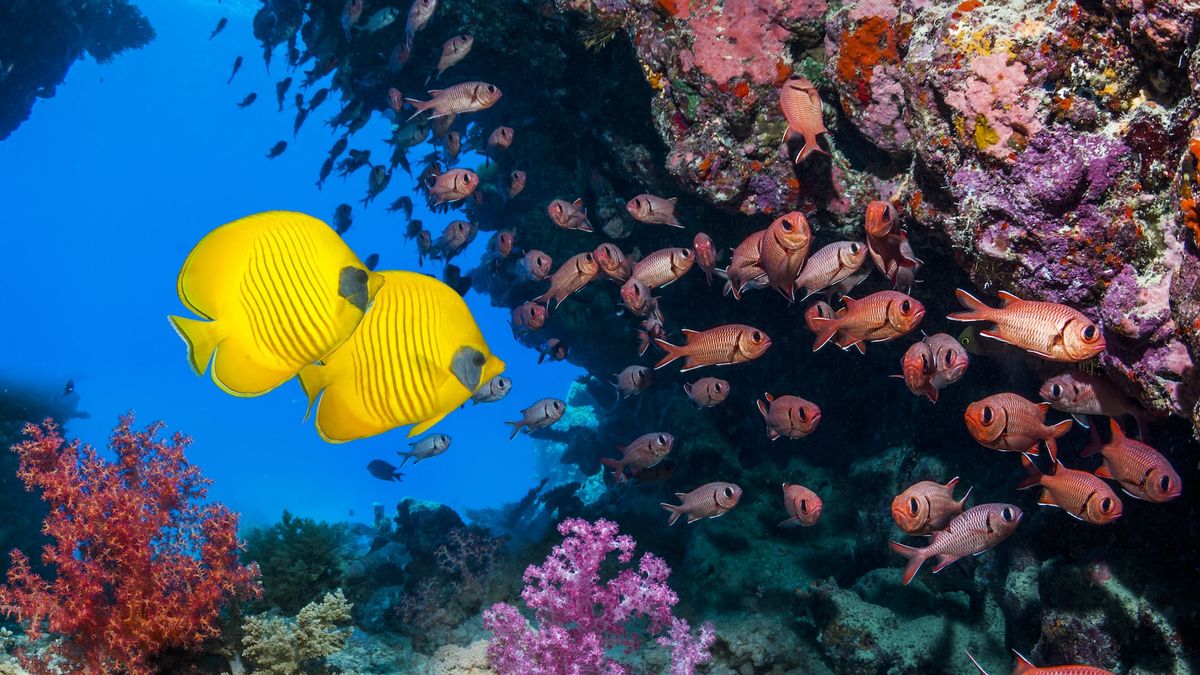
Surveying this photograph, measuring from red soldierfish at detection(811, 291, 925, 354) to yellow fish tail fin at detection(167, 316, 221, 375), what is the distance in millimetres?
3362

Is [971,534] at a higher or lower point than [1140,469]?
higher

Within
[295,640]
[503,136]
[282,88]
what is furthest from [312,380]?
[282,88]

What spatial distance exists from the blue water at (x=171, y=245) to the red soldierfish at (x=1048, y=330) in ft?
219

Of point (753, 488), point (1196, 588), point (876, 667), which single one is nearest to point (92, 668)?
point (876, 667)

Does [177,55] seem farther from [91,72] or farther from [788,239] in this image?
[788,239]

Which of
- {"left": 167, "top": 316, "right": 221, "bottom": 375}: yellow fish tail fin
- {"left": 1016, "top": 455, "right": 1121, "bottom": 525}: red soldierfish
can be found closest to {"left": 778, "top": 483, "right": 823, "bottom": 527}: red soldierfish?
{"left": 1016, "top": 455, "right": 1121, "bottom": 525}: red soldierfish

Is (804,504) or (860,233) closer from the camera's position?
(804,504)

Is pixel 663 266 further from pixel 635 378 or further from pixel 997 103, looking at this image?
pixel 997 103

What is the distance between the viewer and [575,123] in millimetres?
9250

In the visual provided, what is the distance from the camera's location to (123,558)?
328 cm

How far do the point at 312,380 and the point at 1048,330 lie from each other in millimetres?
3327

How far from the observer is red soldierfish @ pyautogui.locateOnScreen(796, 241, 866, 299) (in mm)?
4164

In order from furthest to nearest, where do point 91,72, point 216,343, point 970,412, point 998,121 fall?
1. point 91,72
2. point 970,412
3. point 998,121
4. point 216,343

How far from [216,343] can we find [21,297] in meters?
156
